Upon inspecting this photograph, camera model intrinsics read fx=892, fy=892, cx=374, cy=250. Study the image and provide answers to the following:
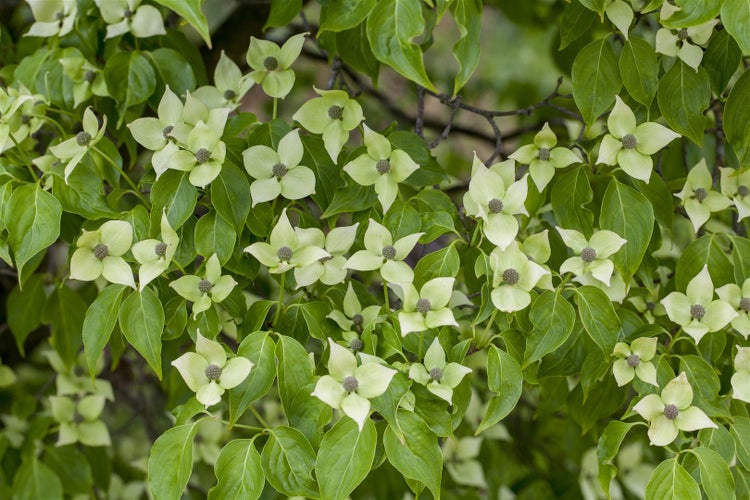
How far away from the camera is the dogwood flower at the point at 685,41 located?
0.85 meters

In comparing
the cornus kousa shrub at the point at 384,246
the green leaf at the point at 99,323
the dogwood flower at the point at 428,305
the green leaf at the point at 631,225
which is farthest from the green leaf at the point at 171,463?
the green leaf at the point at 631,225

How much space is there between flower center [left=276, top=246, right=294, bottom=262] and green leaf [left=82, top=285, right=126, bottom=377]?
0.16 meters

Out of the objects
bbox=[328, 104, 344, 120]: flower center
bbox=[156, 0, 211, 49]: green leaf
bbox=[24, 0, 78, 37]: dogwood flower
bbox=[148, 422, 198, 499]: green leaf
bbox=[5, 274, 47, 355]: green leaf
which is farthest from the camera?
bbox=[5, 274, 47, 355]: green leaf

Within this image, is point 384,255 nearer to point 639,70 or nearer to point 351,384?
point 351,384

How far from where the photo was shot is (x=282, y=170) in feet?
2.78

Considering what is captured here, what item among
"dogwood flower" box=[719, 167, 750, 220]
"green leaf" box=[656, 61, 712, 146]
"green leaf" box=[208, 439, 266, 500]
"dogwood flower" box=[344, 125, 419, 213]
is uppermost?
"green leaf" box=[656, 61, 712, 146]

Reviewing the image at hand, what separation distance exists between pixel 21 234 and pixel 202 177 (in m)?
0.18

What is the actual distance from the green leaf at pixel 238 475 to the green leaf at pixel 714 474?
1.28 feet

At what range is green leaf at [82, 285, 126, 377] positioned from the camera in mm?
835

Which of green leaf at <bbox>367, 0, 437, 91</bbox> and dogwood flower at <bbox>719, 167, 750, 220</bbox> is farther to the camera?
dogwood flower at <bbox>719, 167, 750, 220</bbox>

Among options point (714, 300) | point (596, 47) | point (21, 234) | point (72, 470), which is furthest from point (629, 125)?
point (72, 470)

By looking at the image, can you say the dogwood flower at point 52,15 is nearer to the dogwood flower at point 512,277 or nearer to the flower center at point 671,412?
the dogwood flower at point 512,277

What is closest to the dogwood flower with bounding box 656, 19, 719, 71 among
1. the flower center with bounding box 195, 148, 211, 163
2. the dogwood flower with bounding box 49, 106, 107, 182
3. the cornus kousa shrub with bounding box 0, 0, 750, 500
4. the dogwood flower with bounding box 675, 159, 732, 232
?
the cornus kousa shrub with bounding box 0, 0, 750, 500

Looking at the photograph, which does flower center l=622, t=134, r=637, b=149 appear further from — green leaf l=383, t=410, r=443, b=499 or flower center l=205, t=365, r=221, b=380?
flower center l=205, t=365, r=221, b=380
